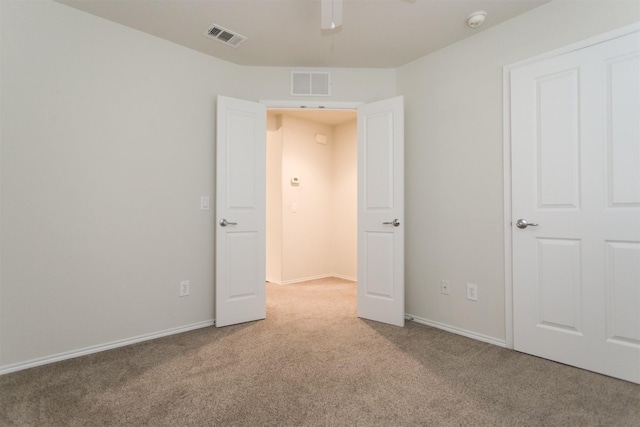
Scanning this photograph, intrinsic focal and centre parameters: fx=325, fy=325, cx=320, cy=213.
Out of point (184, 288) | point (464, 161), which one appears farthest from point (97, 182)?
point (464, 161)

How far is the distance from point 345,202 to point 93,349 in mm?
3772

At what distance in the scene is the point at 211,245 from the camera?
3.06m

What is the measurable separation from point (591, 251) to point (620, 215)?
0.27 meters

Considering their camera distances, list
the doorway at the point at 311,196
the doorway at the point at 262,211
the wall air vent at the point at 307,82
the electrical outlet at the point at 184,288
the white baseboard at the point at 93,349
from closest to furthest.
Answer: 1. the white baseboard at the point at 93,349
2. the electrical outlet at the point at 184,288
3. the doorway at the point at 262,211
4. the wall air vent at the point at 307,82
5. the doorway at the point at 311,196

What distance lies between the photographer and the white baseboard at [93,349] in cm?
211

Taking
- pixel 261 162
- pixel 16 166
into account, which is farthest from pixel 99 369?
pixel 261 162

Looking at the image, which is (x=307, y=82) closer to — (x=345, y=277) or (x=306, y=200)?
(x=306, y=200)

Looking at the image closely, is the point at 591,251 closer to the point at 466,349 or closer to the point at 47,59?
the point at 466,349

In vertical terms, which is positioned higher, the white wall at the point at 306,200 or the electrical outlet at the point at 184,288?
the white wall at the point at 306,200

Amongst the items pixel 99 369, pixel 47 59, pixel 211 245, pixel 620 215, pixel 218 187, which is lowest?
pixel 99 369

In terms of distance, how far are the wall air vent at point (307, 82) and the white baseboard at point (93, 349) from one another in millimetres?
2421

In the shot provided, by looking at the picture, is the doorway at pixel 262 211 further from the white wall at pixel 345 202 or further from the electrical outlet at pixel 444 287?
Result: the white wall at pixel 345 202

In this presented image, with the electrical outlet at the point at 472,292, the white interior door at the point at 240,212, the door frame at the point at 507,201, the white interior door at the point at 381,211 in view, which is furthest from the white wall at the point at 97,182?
the door frame at the point at 507,201

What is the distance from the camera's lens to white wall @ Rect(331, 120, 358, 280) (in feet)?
16.9
